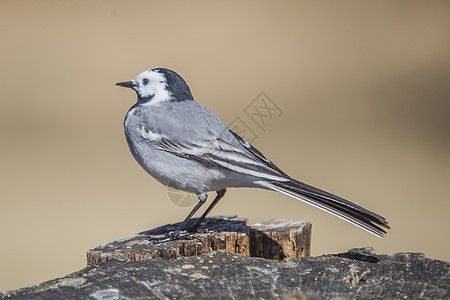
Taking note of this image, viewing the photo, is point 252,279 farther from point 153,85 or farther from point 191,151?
point 153,85

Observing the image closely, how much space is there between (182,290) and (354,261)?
119cm

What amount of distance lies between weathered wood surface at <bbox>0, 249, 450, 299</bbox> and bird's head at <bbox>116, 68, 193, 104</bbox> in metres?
2.21

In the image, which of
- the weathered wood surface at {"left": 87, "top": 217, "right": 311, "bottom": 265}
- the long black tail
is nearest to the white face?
the weathered wood surface at {"left": 87, "top": 217, "right": 311, "bottom": 265}

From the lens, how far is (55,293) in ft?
10.6

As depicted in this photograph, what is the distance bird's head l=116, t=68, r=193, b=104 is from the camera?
5.75m

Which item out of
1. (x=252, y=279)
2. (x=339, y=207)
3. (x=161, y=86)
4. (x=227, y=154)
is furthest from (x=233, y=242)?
(x=161, y=86)

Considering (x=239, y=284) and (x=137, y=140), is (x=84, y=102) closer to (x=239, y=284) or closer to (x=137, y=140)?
(x=137, y=140)

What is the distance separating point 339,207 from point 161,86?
2.21m

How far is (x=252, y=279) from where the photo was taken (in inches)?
139

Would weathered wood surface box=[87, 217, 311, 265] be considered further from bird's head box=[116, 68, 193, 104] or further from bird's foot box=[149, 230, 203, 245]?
bird's head box=[116, 68, 193, 104]

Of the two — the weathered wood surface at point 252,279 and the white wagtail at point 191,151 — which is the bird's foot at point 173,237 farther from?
the weathered wood surface at point 252,279

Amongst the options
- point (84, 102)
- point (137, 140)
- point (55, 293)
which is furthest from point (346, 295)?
point (84, 102)

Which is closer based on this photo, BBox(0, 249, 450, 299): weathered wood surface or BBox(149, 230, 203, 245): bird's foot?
BBox(0, 249, 450, 299): weathered wood surface

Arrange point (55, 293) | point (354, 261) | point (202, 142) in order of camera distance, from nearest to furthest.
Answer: point (55, 293) < point (354, 261) < point (202, 142)
